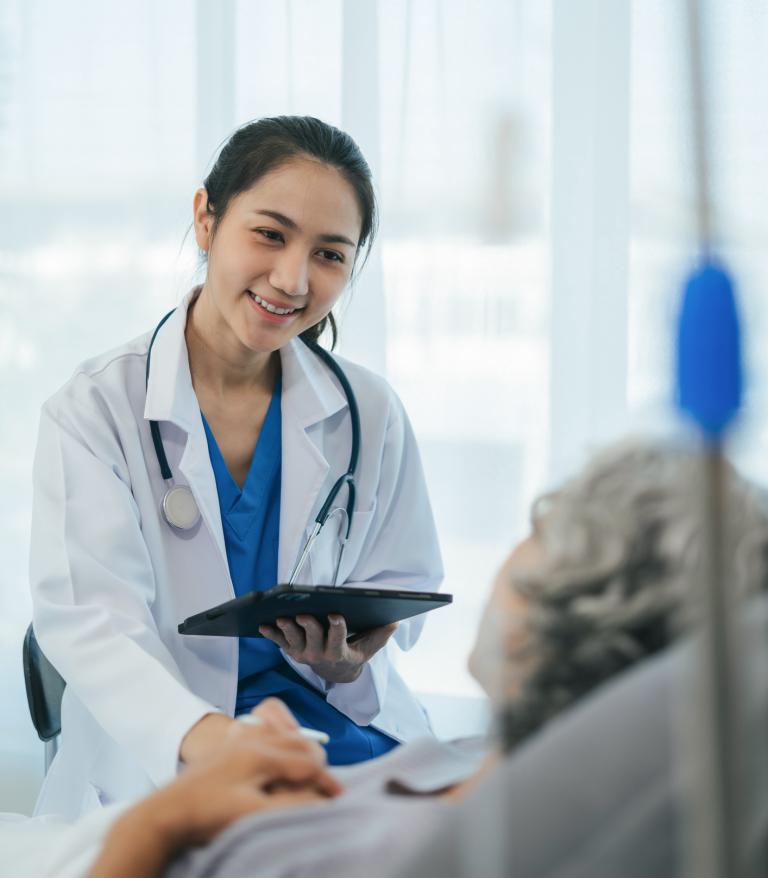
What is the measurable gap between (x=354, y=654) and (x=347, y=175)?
627 mm

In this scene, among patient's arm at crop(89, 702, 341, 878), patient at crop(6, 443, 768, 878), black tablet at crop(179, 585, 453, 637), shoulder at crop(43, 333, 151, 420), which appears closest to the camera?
patient at crop(6, 443, 768, 878)

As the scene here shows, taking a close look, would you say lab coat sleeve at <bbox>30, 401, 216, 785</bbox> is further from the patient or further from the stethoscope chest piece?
the patient

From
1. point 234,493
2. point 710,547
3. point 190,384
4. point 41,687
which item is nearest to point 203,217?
point 190,384

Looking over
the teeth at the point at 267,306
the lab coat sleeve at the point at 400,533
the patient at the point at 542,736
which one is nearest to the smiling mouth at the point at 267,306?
the teeth at the point at 267,306

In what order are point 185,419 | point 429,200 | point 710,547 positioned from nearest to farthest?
point 710,547, point 185,419, point 429,200

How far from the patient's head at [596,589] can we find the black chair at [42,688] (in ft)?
3.02

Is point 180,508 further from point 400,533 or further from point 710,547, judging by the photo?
point 710,547

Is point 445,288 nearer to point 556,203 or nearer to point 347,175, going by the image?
point 556,203

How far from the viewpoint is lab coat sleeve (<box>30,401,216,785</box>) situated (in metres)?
1.14

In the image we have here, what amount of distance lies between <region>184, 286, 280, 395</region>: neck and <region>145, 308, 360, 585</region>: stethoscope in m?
0.05

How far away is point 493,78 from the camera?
1.77 m

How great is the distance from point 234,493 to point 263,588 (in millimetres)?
129

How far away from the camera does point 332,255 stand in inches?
56.8

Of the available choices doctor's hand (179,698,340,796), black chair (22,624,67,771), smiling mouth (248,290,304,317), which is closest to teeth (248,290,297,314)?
smiling mouth (248,290,304,317)
